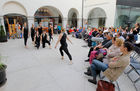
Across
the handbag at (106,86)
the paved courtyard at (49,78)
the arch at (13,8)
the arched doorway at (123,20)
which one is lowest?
the paved courtyard at (49,78)

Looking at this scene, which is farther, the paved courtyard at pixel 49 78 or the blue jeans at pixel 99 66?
the paved courtyard at pixel 49 78

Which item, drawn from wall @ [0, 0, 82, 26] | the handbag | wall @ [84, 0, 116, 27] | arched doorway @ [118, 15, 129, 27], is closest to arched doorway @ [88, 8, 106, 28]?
wall @ [84, 0, 116, 27]

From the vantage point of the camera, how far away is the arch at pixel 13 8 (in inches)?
370

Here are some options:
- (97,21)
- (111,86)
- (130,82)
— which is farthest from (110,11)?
(111,86)

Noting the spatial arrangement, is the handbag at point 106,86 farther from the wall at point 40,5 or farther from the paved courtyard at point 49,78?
the wall at point 40,5

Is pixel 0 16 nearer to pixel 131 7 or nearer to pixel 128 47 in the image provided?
pixel 128 47

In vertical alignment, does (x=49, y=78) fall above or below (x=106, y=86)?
below

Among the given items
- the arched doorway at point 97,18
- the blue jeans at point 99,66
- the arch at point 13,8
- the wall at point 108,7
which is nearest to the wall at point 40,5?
the arch at point 13,8

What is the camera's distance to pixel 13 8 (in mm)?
9828

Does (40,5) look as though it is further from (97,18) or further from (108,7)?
(97,18)

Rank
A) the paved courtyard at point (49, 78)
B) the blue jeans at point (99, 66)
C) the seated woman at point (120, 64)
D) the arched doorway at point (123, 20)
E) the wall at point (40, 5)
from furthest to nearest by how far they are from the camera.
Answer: the arched doorway at point (123, 20)
the wall at point (40, 5)
the paved courtyard at point (49, 78)
the blue jeans at point (99, 66)
the seated woman at point (120, 64)

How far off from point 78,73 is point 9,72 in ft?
7.59

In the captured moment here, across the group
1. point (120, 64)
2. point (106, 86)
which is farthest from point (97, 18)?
point (106, 86)

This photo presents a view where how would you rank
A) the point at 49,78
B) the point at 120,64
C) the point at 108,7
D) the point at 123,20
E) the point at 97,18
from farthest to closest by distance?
the point at 97,18 < the point at 123,20 < the point at 108,7 < the point at 49,78 < the point at 120,64
